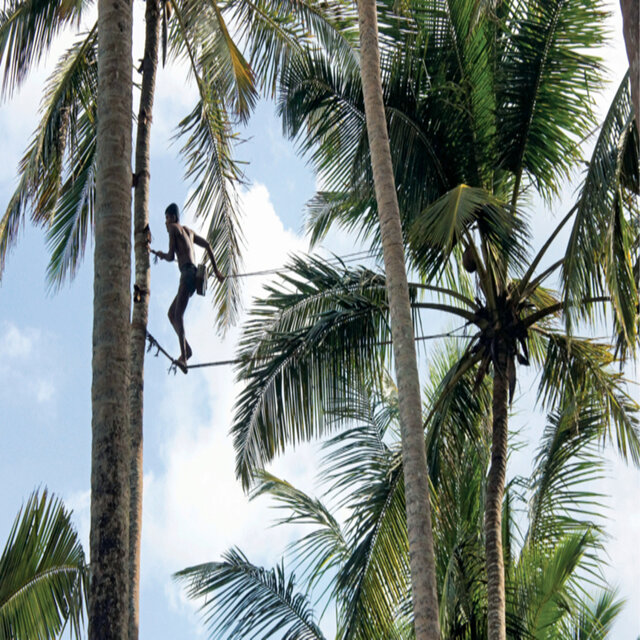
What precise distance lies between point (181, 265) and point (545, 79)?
4.24 metres

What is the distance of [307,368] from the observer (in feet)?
35.6

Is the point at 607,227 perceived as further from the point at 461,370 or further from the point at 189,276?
the point at 189,276

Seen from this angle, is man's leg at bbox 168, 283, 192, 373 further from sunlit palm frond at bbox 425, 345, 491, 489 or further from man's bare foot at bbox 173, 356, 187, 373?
sunlit palm frond at bbox 425, 345, 491, 489

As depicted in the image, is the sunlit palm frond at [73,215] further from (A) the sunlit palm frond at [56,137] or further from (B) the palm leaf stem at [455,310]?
(B) the palm leaf stem at [455,310]

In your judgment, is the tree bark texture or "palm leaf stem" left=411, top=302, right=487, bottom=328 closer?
the tree bark texture

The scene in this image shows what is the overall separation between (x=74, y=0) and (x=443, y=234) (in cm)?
436

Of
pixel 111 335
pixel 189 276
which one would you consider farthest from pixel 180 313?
pixel 111 335

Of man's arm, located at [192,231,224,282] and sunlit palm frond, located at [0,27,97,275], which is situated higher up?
sunlit palm frond, located at [0,27,97,275]

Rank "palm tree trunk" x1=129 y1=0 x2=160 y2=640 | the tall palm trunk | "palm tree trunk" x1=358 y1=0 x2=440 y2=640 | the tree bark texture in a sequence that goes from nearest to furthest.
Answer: the tree bark texture, the tall palm trunk, "palm tree trunk" x1=358 y1=0 x2=440 y2=640, "palm tree trunk" x1=129 y1=0 x2=160 y2=640

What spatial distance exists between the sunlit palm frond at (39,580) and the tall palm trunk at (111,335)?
5.76 feet

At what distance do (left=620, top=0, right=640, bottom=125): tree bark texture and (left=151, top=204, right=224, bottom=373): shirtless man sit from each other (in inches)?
269

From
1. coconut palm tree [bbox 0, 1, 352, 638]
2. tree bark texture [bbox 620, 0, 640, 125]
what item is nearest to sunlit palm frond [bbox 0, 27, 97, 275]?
coconut palm tree [bbox 0, 1, 352, 638]

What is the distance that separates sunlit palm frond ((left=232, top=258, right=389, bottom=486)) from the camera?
35.5ft

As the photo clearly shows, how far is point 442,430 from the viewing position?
11.0 metres
